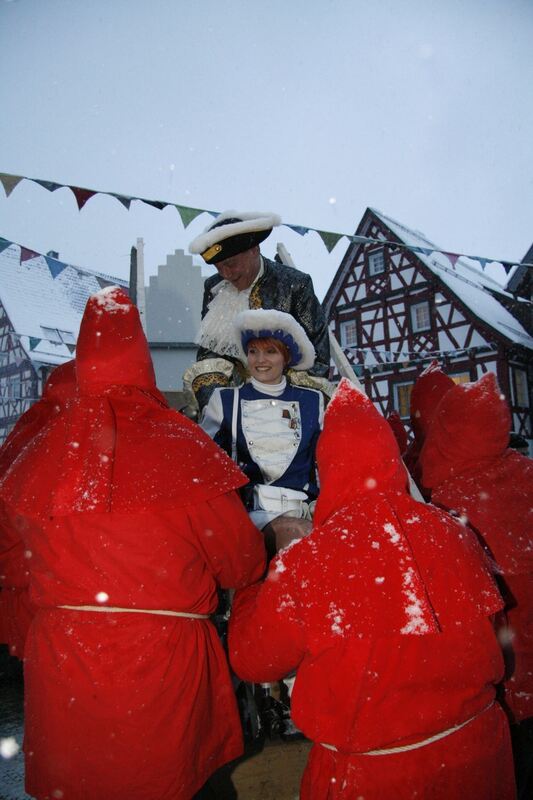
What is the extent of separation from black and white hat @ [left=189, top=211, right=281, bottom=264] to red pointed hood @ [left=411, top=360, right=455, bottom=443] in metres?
1.68

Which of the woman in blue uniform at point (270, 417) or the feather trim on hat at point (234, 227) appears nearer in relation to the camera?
the woman in blue uniform at point (270, 417)

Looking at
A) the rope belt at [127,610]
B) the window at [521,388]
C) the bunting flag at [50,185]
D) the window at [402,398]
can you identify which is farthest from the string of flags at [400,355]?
the rope belt at [127,610]

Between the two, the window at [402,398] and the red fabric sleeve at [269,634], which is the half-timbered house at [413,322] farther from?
the red fabric sleeve at [269,634]

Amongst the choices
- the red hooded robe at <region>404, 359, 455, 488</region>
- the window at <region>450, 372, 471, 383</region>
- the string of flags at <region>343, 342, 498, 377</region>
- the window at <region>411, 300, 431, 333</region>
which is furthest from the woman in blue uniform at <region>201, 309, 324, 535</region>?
the window at <region>411, 300, 431, 333</region>

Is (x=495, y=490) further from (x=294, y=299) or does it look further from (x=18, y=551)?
(x=18, y=551)

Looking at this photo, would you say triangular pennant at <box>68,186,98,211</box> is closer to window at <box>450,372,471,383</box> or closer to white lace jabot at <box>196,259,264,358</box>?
white lace jabot at <box>196,259,264,358</box>

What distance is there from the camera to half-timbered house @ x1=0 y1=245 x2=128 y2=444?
19.2m

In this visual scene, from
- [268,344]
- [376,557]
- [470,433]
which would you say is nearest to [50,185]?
[268,344]

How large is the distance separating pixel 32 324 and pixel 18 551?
18947 mm

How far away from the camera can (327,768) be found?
5.07 feet

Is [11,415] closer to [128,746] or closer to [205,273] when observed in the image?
[205,273]

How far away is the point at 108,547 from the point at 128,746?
56 centimetres

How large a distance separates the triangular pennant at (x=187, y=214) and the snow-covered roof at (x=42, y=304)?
13.5 meters

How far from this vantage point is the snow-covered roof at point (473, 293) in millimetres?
17353
